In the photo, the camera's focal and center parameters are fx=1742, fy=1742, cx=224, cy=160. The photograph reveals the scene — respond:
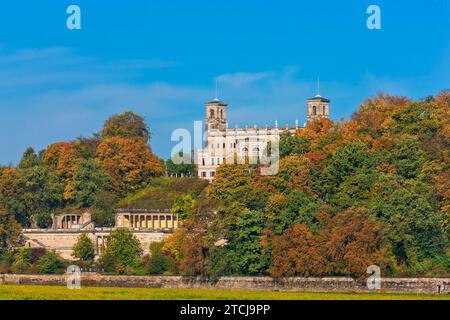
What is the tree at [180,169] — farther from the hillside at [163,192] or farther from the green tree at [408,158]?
the green tree at [408,158]

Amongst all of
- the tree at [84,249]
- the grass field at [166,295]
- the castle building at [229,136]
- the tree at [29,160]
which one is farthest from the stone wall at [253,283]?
the castle building at [229,136]

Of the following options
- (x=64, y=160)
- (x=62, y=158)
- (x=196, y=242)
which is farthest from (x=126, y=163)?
(x=196, y=242)

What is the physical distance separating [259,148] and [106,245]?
29.8m

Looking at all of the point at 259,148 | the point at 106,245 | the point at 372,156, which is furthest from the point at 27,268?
the point at 259,148

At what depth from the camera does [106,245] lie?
9669 centimetres

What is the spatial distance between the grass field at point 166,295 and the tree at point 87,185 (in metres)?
23.5

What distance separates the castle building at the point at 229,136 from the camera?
12412cm

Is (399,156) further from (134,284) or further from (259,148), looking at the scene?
(259,148)

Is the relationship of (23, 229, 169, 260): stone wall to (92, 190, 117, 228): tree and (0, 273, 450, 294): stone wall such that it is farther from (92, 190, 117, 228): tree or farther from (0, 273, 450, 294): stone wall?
(0, 273, 450, 294): stone wall

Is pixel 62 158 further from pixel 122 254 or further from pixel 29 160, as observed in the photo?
pixel 122 254

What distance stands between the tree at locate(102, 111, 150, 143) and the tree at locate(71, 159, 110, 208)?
10.2 m

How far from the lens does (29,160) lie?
4464 inches

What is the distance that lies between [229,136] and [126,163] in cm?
2372

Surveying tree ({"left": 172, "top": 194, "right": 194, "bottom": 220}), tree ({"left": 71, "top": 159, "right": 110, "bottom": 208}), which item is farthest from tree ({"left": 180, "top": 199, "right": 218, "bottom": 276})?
tree ({"left": 71, "top": 159, "right": 110, "bottom": 208})
